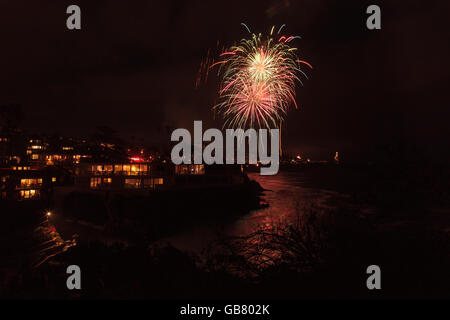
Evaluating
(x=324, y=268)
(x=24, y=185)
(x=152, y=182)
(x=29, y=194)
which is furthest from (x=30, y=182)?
(x=324, y=268)

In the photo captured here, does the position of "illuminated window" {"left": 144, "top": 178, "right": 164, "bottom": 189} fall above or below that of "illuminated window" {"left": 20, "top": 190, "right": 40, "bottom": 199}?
above

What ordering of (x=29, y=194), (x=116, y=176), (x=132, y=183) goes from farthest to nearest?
(x=29, y=194) < (x=132, y=183) < (x=116, y=176)

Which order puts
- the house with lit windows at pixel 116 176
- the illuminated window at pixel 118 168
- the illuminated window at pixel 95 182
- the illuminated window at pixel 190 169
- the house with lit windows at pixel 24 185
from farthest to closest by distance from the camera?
the illuminated window at pixel 190 169 < the illuminated window at pixel 118 168 < the illuminated window at pixel 95 182 < the house with lit windows at pixel 116 176 < the house with lit windows at pixel 24 185

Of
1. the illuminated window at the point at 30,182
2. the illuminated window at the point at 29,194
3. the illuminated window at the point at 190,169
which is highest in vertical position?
the illuminated window at the point at 190,169

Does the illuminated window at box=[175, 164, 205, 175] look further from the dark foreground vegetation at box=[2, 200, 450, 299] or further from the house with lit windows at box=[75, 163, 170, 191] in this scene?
the dark foreground vegetation at box=[2, 200, 450, 299]

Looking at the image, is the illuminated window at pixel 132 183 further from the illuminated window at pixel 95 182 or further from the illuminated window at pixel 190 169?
the illuminated window at pixel 190 169

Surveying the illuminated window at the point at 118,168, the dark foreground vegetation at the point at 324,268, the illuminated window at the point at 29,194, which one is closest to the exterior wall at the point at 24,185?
→ the illuminated window at the point at 29,194

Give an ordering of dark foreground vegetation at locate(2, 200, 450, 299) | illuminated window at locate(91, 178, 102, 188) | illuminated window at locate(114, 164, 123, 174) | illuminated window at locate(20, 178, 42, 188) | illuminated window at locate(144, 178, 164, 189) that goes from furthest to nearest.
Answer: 1. illuminated window at locate(20, 178, 42, 188)
2. illuminated window at locate(114, 164, 123, 174)
3. illuminated window at locate(144, 178, 164, 189)
4. illuminated window at locate(91, 178, 102, 188)
5. dark foreground vegetation at locate(2, 200, 450, 299)

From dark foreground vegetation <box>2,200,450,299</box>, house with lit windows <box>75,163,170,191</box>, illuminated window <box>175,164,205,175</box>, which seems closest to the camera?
dark foreground vegetation <box>2,200,450,299</box>

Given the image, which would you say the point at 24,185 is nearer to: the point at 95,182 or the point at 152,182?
the point at 95,182

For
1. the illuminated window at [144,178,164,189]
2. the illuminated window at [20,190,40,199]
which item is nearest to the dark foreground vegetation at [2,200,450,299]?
the illuminated window at [144,178,164,189]

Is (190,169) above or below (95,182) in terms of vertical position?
above
